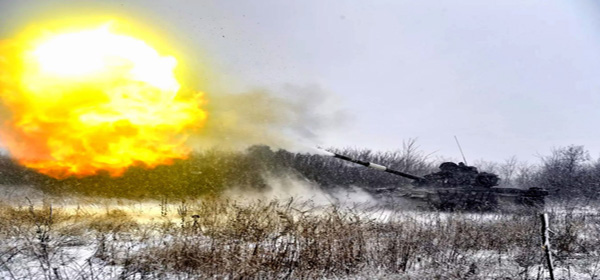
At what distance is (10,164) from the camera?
1970 centimetres

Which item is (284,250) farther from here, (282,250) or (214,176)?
(214,176)

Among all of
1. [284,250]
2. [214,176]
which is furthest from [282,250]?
[214,176]

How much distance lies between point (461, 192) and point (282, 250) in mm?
17256

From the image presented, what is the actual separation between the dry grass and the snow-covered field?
21 mm

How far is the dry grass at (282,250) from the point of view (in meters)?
8.04

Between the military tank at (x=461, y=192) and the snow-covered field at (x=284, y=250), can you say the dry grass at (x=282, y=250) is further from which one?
the military tank at (x=461, y=192)

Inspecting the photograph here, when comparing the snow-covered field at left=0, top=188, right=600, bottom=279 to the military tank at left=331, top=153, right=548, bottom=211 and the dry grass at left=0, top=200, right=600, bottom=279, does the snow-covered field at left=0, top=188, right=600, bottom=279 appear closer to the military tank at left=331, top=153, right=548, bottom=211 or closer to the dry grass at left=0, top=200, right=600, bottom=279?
the dry grass at left=0, top=200, right=600, bottom=279

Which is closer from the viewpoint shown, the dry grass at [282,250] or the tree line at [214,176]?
the dry grass at [282,250]

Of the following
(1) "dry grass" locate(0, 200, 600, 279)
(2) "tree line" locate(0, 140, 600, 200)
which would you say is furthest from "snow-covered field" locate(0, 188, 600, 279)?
(2) "tree line" locate(0, 140, 600, 200)

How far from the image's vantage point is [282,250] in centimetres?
877

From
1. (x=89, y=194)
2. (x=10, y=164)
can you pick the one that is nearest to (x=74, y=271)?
(x=89, y=194)

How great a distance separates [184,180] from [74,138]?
6959 millimetres

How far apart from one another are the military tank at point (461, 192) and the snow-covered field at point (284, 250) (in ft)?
38.6

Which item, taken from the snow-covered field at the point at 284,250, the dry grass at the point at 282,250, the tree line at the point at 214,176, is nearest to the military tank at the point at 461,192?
the tree line at the point at 214,176
